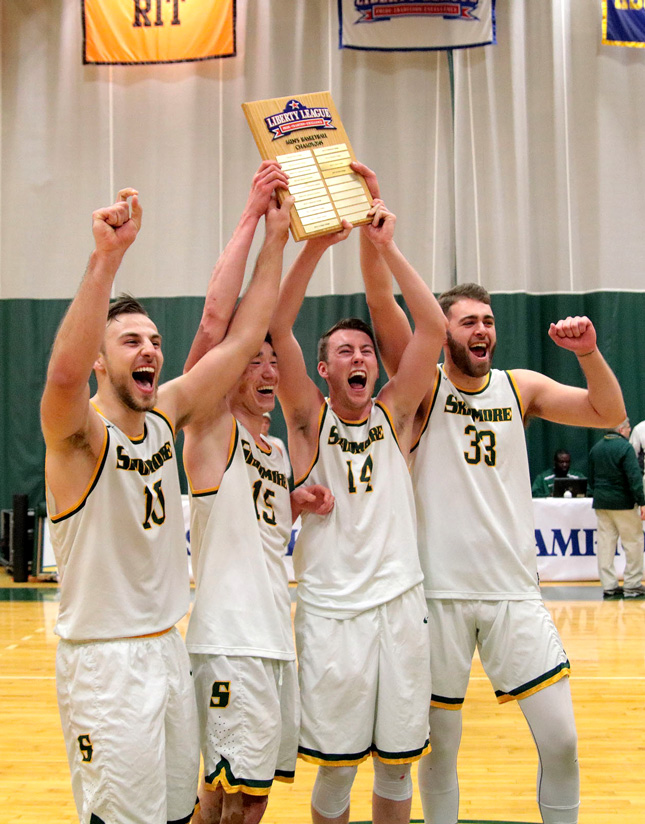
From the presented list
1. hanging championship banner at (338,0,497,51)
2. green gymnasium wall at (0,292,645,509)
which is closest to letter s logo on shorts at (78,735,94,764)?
green gymnasium wall at (0,292,645,509)

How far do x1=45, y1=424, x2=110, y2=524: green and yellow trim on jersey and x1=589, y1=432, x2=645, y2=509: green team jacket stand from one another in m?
8.47

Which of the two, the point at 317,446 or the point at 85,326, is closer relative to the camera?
the point at 85,326

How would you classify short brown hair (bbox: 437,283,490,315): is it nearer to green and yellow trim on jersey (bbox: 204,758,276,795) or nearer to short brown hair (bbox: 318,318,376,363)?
short brown hair (bbox: 318,318,376,363)

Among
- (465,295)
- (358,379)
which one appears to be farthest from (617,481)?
(358,379)

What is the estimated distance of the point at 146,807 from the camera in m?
2.82

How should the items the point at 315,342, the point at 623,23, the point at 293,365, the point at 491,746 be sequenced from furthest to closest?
the point at 315,342, the point at 623,23, the point at 491,746, the point at 293,365

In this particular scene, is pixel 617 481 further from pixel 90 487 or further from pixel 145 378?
pixel 90 487

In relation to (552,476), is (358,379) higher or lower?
higher

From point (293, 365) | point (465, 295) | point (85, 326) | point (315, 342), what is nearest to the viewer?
point (85, 326)

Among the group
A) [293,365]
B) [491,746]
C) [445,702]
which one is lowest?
[491,746]

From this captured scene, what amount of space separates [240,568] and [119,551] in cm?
51

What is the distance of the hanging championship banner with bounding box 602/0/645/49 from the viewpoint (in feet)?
47.2

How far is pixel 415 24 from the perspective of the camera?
569 inches

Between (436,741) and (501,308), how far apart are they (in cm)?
1151
